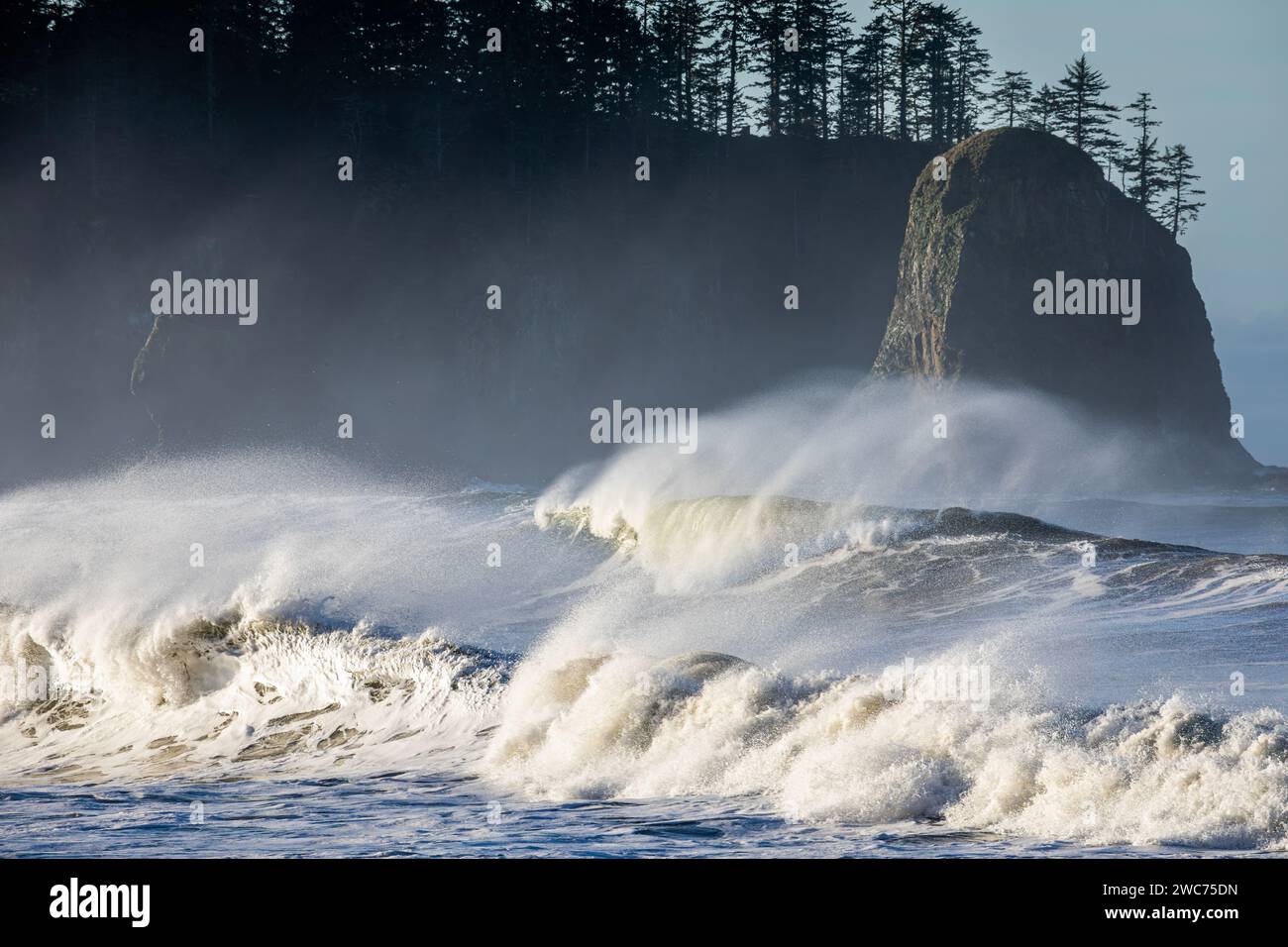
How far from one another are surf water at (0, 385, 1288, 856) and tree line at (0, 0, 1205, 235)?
1462 inches

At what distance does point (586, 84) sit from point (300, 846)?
63.3 metres

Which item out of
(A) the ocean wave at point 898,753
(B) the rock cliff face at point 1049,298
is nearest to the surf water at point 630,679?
(A) the ocean wave at point 898,753

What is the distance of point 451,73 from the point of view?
66.3 m

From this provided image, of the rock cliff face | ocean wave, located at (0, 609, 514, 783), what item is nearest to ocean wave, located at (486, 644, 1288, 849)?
ocean wave, located at (0, 609, 514, 783)

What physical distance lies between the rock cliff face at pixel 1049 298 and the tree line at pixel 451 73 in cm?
1632

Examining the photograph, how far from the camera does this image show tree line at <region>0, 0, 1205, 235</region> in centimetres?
6256

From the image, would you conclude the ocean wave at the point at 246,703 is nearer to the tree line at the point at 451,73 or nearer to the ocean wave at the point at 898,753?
the ocean wave at the point at 898,753

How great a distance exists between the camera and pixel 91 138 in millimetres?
61594

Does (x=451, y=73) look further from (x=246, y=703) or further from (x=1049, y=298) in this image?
(x=246, y=703)

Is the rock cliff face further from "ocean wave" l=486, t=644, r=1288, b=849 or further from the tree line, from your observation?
"ocean wave" l=486, t=644, r=1288, b=849

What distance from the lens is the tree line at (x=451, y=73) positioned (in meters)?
62.6

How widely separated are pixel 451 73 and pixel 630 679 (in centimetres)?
5825

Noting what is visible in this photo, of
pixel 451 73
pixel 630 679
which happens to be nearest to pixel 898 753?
pixel 630 679

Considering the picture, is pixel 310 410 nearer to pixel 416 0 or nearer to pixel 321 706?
pixel 416 0
